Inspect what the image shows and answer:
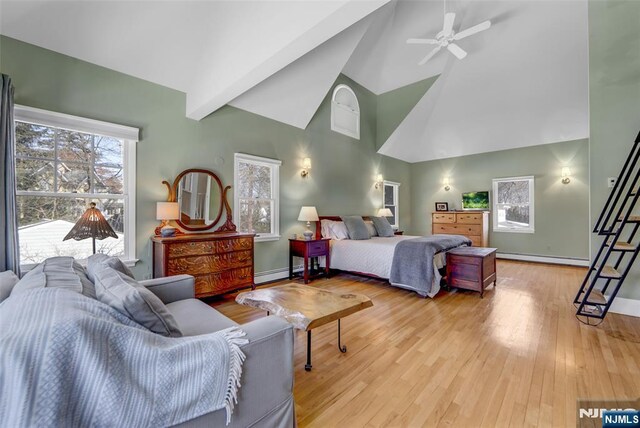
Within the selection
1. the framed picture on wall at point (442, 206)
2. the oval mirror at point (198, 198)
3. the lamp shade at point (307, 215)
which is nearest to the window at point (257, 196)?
the oval mirror at point (198, 198)

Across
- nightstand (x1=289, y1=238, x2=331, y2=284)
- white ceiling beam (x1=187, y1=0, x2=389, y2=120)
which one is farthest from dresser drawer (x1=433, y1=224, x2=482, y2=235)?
white ceiling beam (x1=187, y1=0, x2=389, y2=120)

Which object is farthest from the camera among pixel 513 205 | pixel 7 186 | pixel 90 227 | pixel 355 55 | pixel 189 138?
pixel 513 205

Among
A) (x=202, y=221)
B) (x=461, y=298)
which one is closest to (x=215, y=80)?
(x=202, y=221)

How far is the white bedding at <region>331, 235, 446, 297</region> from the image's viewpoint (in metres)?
4.24

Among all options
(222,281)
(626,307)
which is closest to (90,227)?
(222,281)

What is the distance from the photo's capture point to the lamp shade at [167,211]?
3252 mm

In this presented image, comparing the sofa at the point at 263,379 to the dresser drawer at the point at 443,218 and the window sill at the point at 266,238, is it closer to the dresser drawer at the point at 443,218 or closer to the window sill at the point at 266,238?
the window sill at the point at 266,238

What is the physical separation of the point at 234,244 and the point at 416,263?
250 cm

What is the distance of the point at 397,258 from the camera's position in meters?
4.11

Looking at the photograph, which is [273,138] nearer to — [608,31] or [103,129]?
[103,129]

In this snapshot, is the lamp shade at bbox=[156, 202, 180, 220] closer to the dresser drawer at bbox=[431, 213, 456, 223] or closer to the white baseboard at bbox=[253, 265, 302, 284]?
the white baseboard at bbox=[253, 265, 302, 284]

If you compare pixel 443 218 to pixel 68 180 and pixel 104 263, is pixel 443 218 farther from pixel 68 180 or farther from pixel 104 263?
pixel 68 180

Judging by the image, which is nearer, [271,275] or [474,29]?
[474,29]

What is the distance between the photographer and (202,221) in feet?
12.6
